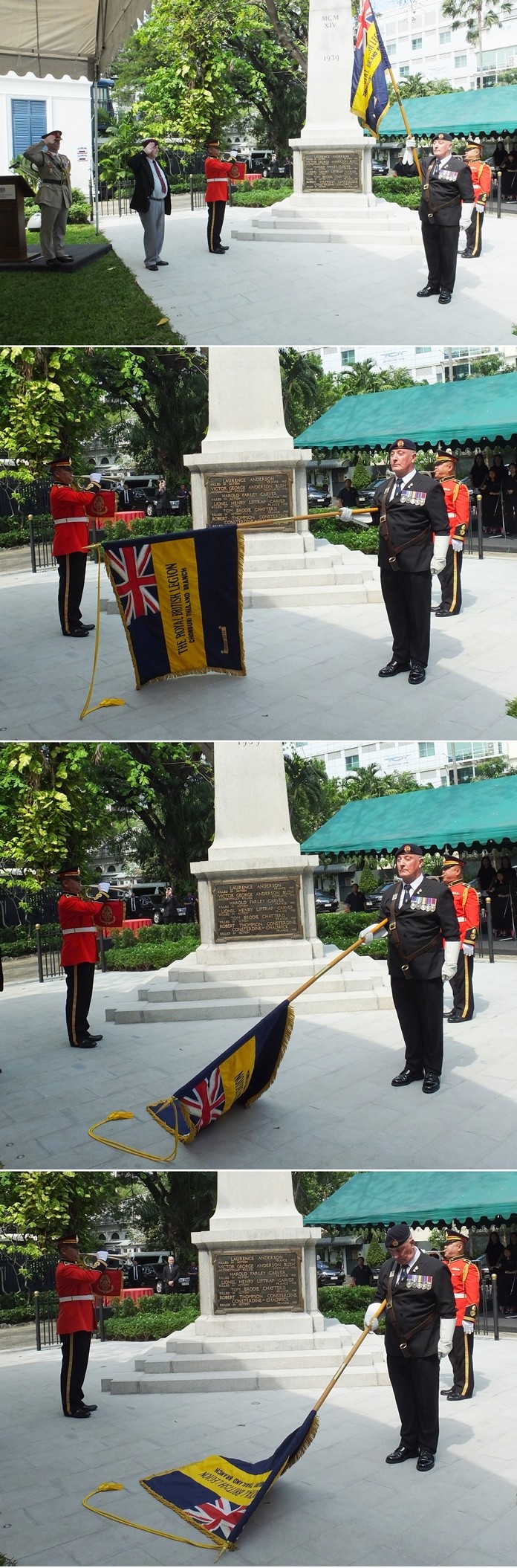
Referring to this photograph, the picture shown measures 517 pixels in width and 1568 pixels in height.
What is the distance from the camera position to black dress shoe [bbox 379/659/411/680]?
7.10m

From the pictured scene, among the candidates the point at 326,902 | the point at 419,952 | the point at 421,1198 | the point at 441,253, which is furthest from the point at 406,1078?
the point at 441,253

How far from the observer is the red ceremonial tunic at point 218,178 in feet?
24.0

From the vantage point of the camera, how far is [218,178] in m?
7.31

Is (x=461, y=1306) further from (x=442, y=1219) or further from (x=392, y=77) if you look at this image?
(x=392, y=77)

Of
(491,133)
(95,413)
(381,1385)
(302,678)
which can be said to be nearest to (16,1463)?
(381,1385)

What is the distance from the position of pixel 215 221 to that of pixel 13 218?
101cm

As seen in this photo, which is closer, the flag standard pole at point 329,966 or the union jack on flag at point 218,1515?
the union jack on flag at point 218,1515

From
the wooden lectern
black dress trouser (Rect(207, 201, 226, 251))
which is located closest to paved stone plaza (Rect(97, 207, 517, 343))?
black dress trouser (Rect(207, 201, 226, 251))

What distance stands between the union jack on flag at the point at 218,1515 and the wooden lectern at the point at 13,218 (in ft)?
19.0

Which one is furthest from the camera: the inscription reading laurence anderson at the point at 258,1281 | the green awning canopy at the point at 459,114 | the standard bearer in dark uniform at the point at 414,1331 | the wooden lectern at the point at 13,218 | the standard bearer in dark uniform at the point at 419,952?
the inscription reading laurence anderson at the point at 258,1281

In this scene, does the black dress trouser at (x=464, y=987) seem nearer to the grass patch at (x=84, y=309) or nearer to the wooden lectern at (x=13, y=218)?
the grass patch at (x=84, y=309)

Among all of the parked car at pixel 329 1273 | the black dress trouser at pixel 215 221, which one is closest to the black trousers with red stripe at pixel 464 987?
the parked car at pixel 329 1273

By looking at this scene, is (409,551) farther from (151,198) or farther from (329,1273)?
(329,1273)

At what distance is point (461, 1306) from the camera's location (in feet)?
23.5
